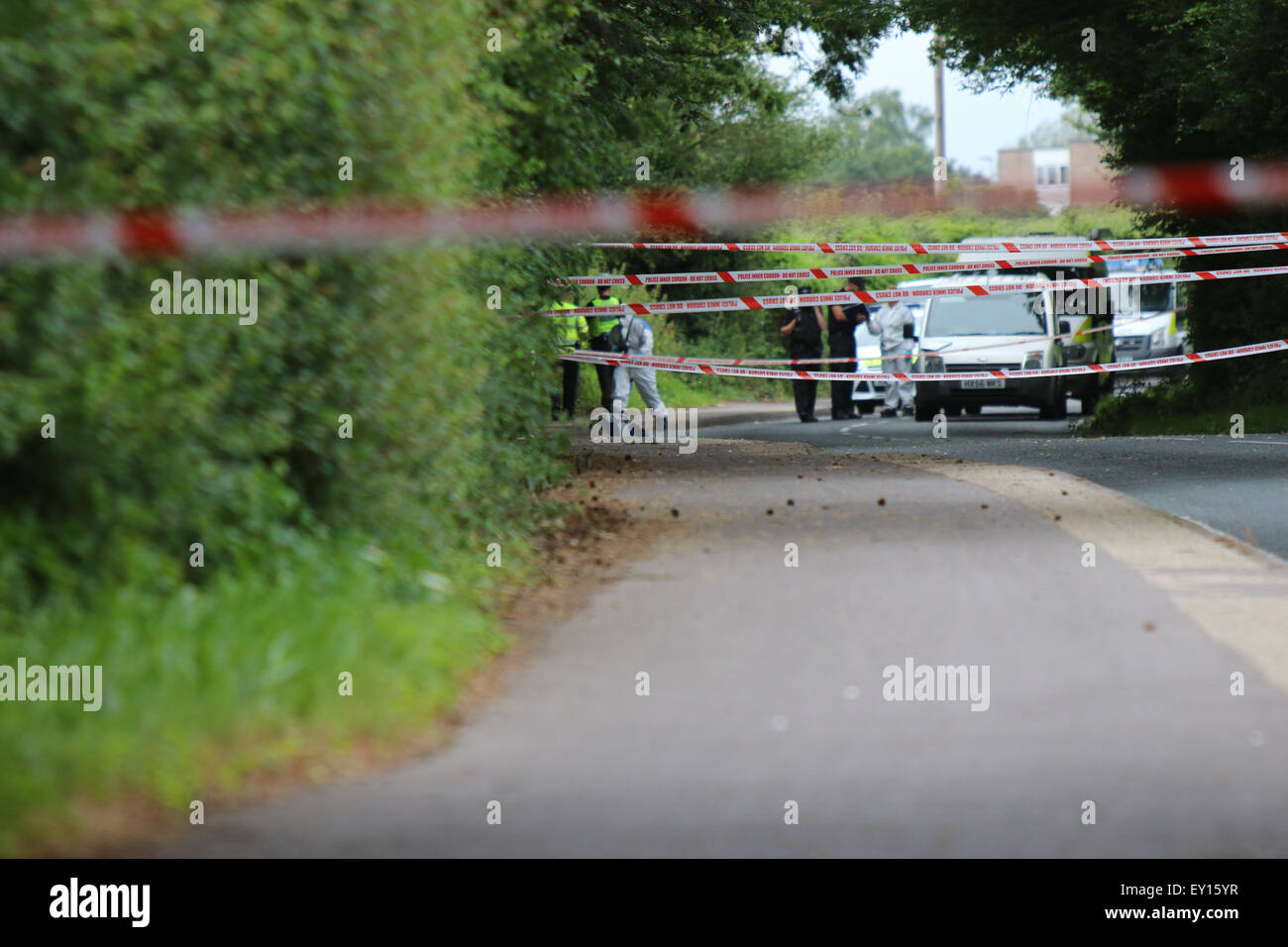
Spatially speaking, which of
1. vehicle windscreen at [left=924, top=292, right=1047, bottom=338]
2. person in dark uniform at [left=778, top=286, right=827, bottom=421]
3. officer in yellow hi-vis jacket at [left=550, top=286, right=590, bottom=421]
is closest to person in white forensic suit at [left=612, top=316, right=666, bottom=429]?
officer in yellow hi-vis jacket at [left=550, top=286, right=590, bottom=421]

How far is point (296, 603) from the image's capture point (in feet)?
22.0

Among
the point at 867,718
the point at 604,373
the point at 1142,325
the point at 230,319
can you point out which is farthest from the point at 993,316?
the point at 230,319

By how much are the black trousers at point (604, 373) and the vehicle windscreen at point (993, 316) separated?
23.5 ft

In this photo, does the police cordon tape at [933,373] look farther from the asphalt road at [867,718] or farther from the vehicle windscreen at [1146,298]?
the vehicle windscreen at [1146,298]

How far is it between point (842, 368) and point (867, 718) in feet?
72.6

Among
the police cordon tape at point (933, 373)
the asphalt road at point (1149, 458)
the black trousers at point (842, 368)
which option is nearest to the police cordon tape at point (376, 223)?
the police cordon tape at point (933, 373)

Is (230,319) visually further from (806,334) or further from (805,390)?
(805,390)

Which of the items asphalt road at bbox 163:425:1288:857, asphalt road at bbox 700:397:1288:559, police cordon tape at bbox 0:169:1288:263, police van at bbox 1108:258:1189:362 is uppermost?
police van at bbox 1108:258:1189:362

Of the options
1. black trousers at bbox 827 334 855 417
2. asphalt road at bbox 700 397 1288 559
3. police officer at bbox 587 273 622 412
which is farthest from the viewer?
black trousers at bbox 827 334 855 417

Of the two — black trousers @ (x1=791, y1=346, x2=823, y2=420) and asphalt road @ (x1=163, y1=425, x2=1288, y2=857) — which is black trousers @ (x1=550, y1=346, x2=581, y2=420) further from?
asphalt road @ (x1=163, y1=425, x2=1288, y2=857)

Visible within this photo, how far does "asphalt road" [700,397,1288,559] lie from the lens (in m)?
12.6

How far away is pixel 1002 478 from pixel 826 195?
947cm

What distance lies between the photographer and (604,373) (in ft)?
69.7
